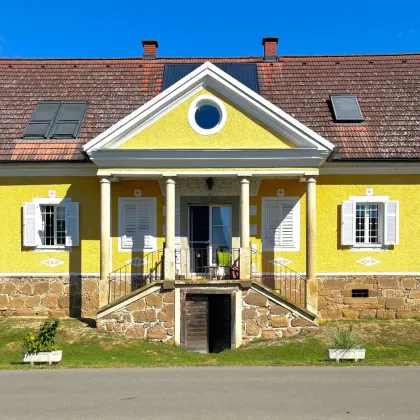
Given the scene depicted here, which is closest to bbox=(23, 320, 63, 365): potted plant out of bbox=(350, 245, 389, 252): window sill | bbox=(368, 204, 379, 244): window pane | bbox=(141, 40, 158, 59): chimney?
bbox=(350, 245, 389, 252): window sill

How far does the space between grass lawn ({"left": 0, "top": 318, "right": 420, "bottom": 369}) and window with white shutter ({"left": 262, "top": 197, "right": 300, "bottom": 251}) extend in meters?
2.68

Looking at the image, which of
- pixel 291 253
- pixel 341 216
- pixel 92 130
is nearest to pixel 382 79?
pixel 341 216

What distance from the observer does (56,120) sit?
2012cm

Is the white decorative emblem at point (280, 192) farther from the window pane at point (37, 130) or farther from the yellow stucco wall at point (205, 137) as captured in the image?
the window pane at point (37, 130)

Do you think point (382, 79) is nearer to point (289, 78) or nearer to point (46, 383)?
point (289, 78)

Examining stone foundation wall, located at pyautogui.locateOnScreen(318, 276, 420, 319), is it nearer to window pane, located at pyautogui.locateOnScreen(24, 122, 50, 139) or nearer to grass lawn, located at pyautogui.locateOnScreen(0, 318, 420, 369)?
grass lawn, located at pyautogui.locateOnScreen(0, 318, 420, 369)

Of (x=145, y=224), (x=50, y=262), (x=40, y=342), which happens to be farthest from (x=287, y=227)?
(x=40, y=342)

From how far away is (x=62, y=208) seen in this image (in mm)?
19375

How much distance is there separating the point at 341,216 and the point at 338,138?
2.39 m

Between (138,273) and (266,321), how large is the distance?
14.2ft

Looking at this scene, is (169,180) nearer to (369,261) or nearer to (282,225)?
(282,225)

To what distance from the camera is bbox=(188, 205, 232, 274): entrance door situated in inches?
751

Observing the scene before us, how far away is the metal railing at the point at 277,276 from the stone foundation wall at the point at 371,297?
27.7 inches

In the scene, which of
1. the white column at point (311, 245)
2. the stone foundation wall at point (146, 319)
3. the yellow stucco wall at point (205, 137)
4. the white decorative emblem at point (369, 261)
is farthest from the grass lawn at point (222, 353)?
the yellow stucco wall at point (205, 137)
